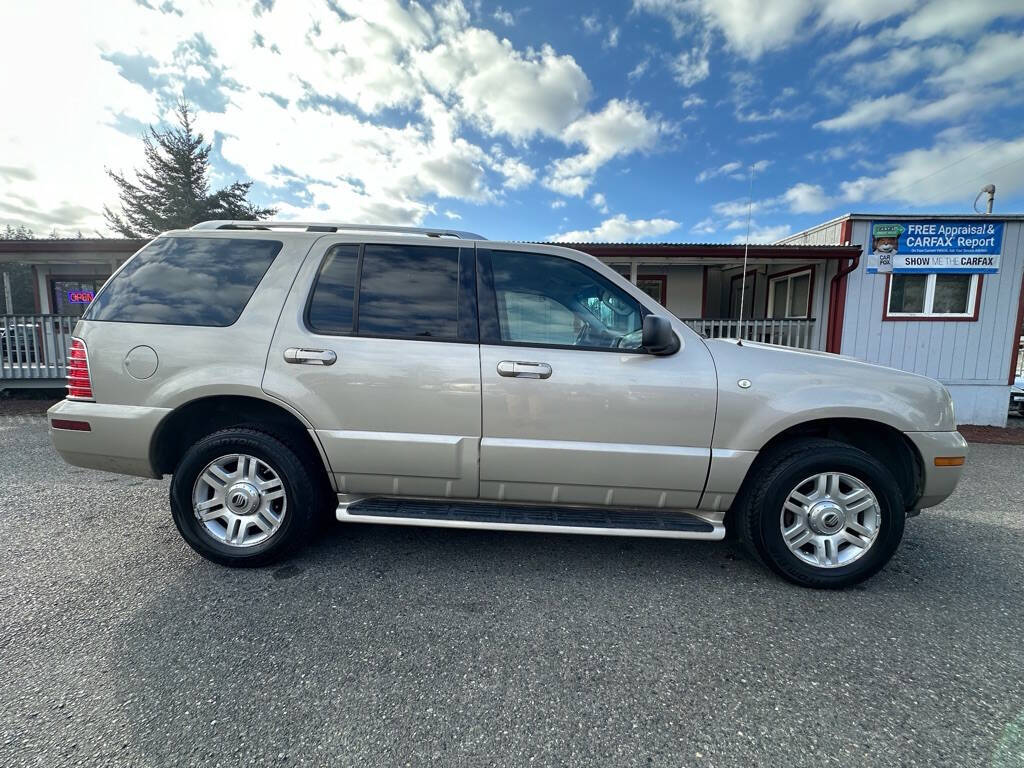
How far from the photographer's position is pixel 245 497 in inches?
108

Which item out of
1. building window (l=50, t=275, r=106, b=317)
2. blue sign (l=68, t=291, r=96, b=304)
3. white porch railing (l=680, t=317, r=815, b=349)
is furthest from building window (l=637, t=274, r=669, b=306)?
blue sign (l=68, t=291, r=96, b=304)

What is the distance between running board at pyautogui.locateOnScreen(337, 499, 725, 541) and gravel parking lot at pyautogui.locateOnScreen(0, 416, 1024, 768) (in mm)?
345

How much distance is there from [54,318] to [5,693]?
9730mm

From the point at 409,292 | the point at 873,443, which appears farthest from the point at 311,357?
the point at 873,443

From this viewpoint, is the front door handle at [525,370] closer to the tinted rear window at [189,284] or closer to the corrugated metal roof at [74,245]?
the tinted rear window at [189,284]

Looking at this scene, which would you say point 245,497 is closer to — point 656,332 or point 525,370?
point 525,370

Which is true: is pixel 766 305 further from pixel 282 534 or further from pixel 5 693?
pixel 5 693

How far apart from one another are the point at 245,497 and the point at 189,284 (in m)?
1.34

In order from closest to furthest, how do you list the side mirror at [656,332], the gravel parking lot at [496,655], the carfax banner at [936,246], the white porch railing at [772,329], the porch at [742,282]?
the gravel parking lot at [496,655]
the side mirror at [656,332]
the carfax banner at [936,246]
the porch at [742,282]
the white porch railing at [772,329]

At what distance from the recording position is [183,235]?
9.72ft

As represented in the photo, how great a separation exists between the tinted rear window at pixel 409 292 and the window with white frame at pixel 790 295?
28.8ft

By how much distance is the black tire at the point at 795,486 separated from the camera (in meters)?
2.58

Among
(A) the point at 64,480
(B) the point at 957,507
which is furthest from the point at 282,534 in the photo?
(B) the point at 957,507

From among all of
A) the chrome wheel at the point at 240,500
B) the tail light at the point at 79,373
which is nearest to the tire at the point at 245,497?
the chrome wheel at the point at 240,500
